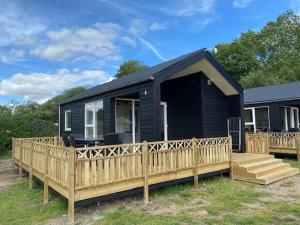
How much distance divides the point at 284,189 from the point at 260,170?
1192 millimetres

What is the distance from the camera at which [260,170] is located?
7738 mm

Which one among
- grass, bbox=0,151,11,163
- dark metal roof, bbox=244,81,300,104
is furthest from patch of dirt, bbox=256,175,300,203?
grass, bbox=0,151,11,163

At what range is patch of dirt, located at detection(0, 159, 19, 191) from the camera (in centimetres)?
793

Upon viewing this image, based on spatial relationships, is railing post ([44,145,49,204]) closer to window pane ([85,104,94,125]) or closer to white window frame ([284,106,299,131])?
window pane ([85,104,94,125])

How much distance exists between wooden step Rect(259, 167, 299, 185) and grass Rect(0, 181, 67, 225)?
514 cm

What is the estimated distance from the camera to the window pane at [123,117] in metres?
9.78

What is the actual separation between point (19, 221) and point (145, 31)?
1818 centimetres

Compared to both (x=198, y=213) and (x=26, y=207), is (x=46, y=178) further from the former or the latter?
(x=198, y=213)

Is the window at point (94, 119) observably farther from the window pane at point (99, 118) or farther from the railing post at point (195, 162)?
the railing post at point (195, 162)

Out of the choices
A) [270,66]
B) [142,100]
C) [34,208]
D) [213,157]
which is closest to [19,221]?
[34,208]

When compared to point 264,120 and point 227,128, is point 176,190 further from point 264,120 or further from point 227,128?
point 264,120

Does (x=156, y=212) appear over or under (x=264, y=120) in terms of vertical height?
under

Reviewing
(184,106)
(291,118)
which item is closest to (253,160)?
(184,106)

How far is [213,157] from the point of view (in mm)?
7266
